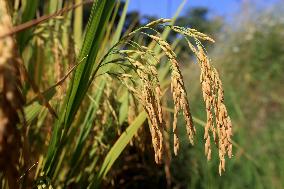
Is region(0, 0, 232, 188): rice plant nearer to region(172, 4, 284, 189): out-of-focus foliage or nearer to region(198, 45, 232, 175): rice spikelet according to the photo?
region(198, 45, 232, 175): rice spikelet

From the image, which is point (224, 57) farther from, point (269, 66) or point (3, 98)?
point (3, 98)

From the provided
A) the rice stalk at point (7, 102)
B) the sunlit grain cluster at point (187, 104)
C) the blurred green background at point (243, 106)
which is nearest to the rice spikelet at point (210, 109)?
the sunlit grain cluster at point (187, 104)

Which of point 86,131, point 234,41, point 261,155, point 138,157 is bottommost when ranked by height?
point 261,155

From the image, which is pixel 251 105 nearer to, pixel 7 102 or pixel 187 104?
pixel 187 104

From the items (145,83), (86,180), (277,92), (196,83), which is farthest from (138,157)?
(277,92)

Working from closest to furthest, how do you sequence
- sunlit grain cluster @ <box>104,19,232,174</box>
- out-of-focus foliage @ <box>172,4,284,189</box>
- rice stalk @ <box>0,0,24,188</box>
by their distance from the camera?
rice stalk @ <box>0,0,24,188</box>, sunlit grain cluster @ <box>104,19,232,174</box>, out-of-focus foliage @ <box>172,4,284,189</box>

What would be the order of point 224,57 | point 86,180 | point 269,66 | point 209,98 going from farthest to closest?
point 224,57 < point 269,66 < point 86,180 < point 209,98

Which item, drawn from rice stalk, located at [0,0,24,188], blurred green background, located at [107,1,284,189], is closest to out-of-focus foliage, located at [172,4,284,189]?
blurred green background, located at [107,1,284,189]

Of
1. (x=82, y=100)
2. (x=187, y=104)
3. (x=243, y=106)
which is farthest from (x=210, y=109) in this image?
(x=243, y=106)

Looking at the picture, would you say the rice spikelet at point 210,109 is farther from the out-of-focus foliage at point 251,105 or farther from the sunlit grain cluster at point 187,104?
the out-of-focus foliage at point 251,105
